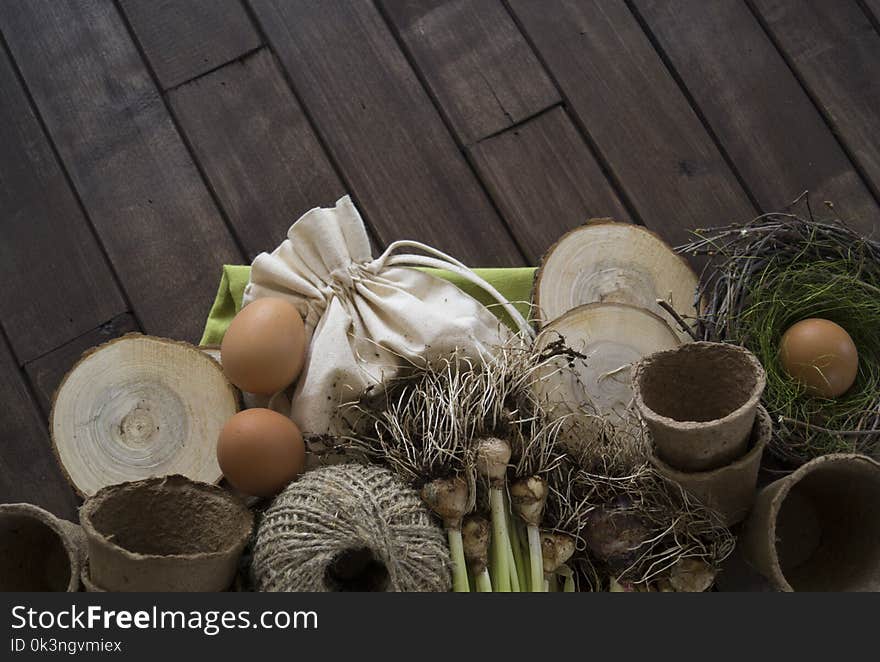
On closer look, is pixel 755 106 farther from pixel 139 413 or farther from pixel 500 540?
pixel 139 413

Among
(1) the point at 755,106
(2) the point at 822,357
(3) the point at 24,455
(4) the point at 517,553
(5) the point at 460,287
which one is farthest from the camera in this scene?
(1) the point at 755,106

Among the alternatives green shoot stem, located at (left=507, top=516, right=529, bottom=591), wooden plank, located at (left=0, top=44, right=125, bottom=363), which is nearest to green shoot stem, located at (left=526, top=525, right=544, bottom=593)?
green shoot stem, located at (left=507, top=516, right=529, bottom=591)

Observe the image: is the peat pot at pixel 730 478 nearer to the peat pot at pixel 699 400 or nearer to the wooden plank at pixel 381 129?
the peat pot at pixel 699 400

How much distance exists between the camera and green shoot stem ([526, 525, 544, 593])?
945 mm

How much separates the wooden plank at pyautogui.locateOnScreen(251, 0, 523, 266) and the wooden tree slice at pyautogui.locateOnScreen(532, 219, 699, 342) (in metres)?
0.25

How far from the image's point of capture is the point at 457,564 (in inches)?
36.1

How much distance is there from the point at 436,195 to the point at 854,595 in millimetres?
781

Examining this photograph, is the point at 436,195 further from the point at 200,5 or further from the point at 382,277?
the point at 200,5

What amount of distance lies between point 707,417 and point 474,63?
74cm

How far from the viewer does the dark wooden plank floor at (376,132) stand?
1402mm

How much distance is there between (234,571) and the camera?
91cm

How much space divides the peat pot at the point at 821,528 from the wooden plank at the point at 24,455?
0.88m

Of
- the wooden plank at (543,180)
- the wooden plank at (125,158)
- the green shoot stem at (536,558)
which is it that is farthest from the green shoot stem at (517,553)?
the wooden plank at (125,158)

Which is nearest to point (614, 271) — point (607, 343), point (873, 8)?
point (607, 343)
